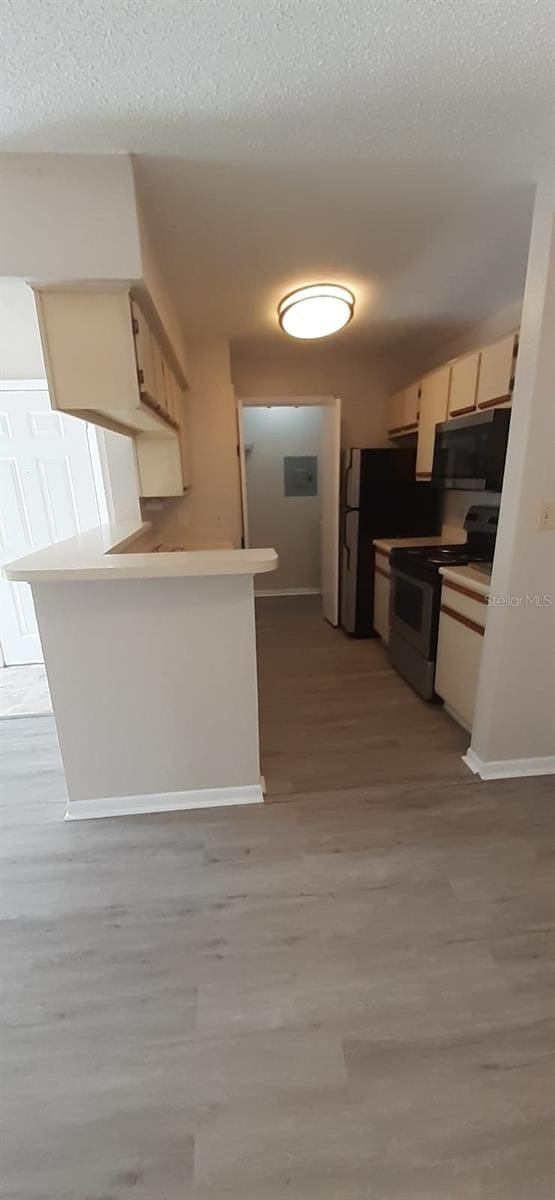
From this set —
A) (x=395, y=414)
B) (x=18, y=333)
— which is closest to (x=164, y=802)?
(x=18, y=333)

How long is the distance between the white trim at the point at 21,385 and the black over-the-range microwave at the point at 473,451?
2.71 meters

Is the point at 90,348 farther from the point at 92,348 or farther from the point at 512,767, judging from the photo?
the point at 512,767

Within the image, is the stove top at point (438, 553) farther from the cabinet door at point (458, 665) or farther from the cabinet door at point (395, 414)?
the cabinet door at point (395, 414)

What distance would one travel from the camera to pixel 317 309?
2590 mm

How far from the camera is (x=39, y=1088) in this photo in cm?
112

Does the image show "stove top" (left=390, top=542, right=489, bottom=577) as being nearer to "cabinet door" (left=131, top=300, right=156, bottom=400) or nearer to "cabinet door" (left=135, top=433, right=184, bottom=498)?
"cabinet door" (left=135, top=433, right=184, bottom=498)

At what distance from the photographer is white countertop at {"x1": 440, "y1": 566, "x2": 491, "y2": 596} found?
7.27 feet

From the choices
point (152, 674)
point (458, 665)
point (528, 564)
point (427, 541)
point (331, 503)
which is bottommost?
point (458, 665)

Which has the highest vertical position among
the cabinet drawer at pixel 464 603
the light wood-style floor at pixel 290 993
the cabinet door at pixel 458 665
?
the cabinet drawer at pixel 464 603

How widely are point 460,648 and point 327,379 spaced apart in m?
2.87

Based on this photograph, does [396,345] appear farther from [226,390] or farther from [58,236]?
[58,236]

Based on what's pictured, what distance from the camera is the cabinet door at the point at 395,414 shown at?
3854mm

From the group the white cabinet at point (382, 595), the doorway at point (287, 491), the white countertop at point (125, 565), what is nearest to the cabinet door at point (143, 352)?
the white countertop at point (125, 565)

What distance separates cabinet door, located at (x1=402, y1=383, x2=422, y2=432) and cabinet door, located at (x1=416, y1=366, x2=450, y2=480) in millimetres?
102
